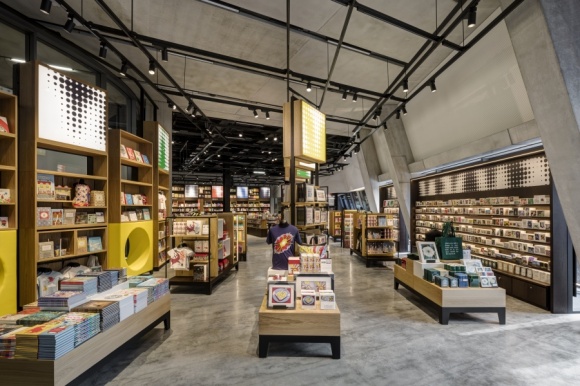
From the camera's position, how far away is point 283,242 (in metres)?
4.86

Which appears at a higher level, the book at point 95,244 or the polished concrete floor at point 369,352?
the book at point 95,244

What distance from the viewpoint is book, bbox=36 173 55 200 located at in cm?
463

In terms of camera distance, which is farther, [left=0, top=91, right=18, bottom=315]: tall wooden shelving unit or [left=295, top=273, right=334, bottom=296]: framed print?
[left=0, top=91, right=18, bottom=315]: tall wooden shelving unit

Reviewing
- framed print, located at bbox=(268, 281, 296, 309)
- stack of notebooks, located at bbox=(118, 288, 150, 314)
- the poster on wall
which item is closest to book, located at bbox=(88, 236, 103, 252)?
the poster on wall

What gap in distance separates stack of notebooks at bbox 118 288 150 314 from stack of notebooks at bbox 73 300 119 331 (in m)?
0.33

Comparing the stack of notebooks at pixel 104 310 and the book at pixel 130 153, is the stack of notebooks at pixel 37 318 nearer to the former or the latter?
the stack of notebooks at pixel 104 310

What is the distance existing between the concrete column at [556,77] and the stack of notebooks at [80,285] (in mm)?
6083

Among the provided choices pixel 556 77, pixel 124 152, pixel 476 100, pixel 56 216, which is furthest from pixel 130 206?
pixel 476 100

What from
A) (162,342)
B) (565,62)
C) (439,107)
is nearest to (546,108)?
(565,62)

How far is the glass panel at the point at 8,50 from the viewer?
4.53 meters

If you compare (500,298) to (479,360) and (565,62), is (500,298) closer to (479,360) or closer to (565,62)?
(479,360)

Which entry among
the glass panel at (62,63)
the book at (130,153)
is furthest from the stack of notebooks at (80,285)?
the book at (130,153)

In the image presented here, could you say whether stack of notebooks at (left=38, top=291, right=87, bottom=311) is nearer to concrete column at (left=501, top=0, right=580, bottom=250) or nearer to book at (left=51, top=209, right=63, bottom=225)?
book at (left=51, top=209, right=63, bottom=225)

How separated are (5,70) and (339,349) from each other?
19.7 feet
